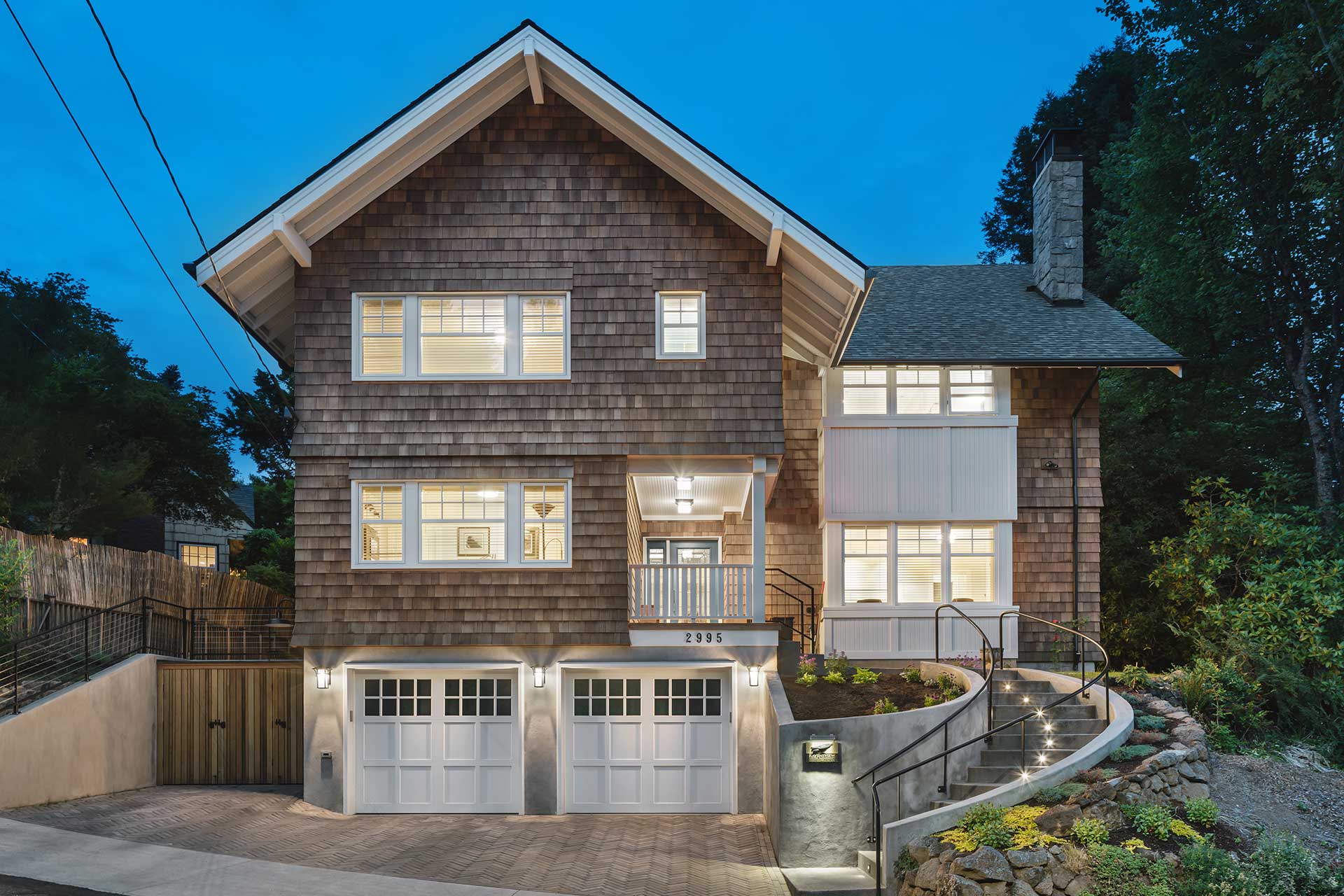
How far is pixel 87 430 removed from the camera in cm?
2703

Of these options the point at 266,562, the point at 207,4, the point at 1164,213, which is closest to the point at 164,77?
the point at 207,4

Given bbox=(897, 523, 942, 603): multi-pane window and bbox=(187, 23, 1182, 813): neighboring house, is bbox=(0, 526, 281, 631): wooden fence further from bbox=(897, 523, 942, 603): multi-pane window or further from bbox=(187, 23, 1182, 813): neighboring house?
bbox=(897, 523, 942, 603): multi-pane window

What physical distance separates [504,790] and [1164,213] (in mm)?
18805

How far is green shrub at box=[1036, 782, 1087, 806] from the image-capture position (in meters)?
10.2

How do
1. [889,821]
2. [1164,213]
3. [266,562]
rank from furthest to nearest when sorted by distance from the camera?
[266,562]
[1164,213]
[889,821]

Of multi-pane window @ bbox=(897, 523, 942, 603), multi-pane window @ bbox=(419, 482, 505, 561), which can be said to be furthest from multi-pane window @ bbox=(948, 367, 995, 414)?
multi-pane window @ bbox=(419, 482, 505, 561)

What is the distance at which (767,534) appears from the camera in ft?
55.4

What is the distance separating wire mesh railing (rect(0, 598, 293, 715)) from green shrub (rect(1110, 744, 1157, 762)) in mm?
12882

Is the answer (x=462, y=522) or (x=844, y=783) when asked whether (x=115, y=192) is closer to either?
(x=462, y=522)

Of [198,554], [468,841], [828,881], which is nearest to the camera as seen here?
[828,881]

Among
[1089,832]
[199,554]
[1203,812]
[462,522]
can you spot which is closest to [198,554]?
[199,554]

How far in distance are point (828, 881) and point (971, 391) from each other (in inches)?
342

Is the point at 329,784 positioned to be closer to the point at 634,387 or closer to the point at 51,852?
the point at 51,852

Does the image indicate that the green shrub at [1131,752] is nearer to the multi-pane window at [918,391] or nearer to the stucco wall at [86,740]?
the multi-pane window at [918,391]
